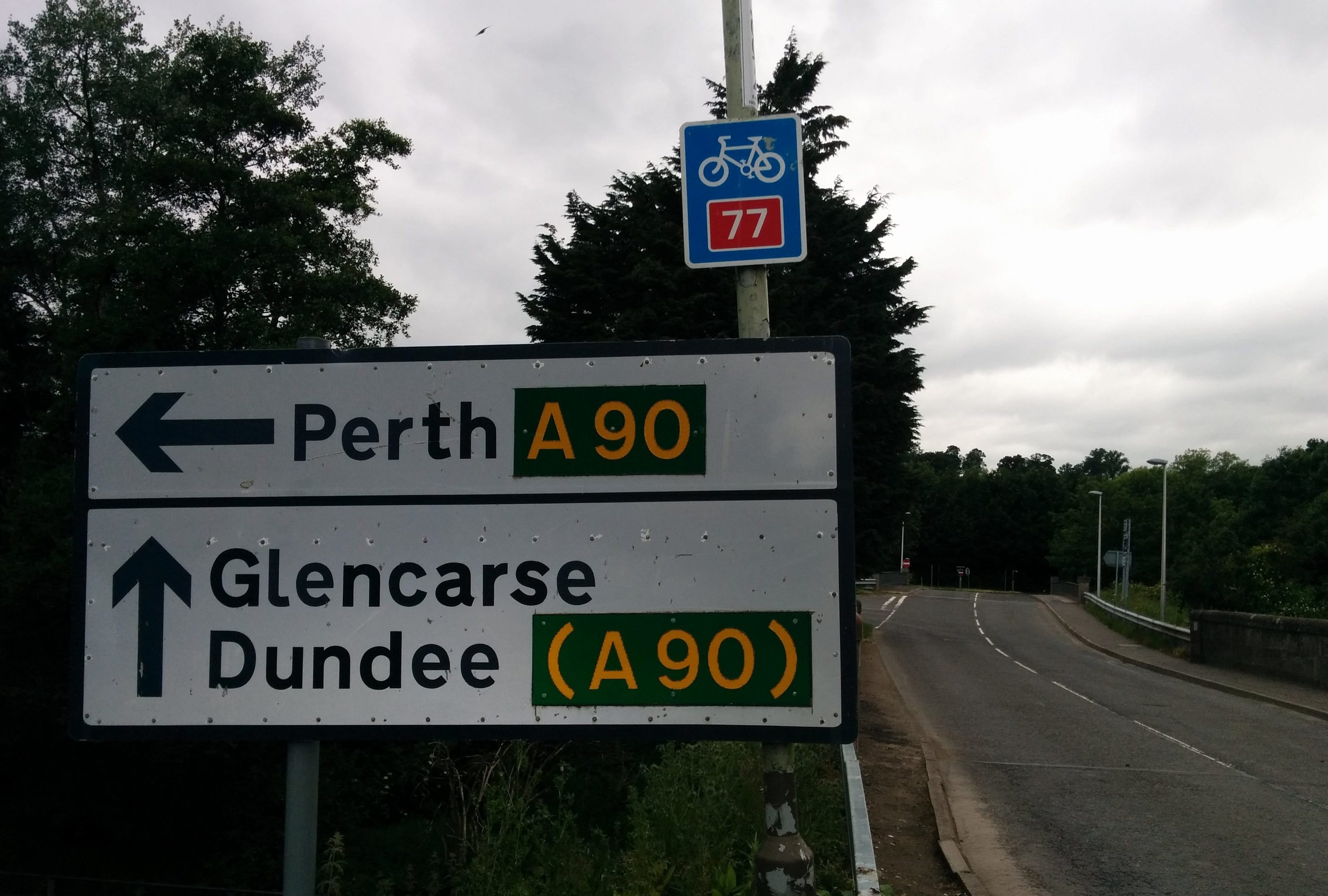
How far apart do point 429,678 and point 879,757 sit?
11.1m

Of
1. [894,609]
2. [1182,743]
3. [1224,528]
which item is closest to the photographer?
[1182,743]

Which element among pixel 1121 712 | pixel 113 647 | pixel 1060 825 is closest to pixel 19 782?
pixel 1060 825

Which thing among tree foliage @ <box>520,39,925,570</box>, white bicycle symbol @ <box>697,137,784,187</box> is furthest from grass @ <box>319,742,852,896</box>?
tree foliage @ <box>520,39,925,570</box>

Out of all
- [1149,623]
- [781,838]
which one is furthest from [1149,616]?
[781,838]

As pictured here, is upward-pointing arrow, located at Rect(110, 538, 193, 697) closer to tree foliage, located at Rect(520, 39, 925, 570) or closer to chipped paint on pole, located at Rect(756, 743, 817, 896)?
chipped paint on pole, located at Rect(756, 743, 817, 896)

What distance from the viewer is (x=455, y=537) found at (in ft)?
9.23

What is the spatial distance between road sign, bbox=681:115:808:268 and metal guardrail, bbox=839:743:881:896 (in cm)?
270

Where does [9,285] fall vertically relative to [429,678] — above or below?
above

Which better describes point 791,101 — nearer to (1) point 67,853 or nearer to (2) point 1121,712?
(2) point 1121,712

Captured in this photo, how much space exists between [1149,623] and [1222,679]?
415 inches

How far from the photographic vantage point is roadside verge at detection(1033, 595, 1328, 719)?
1862cm

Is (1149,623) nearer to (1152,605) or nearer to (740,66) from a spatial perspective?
(1152,605)

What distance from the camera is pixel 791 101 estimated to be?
74.4ft

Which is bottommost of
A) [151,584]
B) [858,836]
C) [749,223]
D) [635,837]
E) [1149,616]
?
[1149,616]
